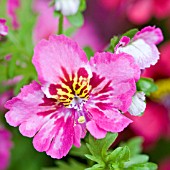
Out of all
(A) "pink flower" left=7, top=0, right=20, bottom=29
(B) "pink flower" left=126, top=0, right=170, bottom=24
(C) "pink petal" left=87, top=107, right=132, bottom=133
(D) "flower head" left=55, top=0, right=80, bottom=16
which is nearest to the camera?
(C) "pink petal" left=87, top=107, right=132, bottom=133

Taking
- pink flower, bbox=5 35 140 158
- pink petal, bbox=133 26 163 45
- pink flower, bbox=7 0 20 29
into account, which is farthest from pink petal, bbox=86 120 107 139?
pink flower, bbox=7 0 20 29

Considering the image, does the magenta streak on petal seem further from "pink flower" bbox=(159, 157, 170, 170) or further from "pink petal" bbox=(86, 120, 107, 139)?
"pink flower" bbox=(159, 157, 170, 170)

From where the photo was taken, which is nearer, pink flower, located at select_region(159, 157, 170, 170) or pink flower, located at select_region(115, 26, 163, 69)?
pink flower, located at select_region(115, 26, 163, 69)

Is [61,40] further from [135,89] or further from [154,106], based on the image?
[154,106]

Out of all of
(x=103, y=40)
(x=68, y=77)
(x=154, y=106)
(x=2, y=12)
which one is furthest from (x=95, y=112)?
(x=103, y=40)

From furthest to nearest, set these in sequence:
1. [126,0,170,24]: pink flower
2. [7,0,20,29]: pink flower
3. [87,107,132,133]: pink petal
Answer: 1. [126,0,170,24]: pink flower
2. [7,0,20,29]: pink flower
3. [87,107,132,133]: pink petal

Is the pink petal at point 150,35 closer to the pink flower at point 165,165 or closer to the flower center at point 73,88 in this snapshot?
the flower center at point 73,88

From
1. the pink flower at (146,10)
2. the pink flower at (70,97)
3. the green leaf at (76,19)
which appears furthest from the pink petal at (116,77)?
the pink flower at (146,10)
